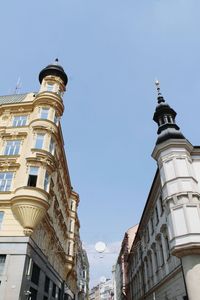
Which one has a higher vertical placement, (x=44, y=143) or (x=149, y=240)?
(x=44, y=143)

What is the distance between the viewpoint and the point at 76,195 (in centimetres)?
5097

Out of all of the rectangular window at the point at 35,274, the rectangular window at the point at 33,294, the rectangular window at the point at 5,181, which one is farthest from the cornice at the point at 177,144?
the rectangular window at the point at 33,294

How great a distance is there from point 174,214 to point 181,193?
1.59 metres

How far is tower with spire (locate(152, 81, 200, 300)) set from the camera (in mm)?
16938

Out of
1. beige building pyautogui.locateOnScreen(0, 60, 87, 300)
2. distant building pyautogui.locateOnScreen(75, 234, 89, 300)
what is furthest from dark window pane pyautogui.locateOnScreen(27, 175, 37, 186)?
distant building pyautogui.locateOnScreen(75, 234, 89, 300)

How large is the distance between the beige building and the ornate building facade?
35.5ft

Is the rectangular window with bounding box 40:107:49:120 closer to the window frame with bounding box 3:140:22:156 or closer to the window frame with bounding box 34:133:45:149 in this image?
the window frame with bounding box 34:133:45:149

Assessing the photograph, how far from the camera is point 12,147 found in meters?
27.2

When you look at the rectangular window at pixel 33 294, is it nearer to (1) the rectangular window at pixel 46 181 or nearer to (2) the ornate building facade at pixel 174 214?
(1) the rectangular window at pixel 46 181

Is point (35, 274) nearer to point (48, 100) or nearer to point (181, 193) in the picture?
point (181, 193)

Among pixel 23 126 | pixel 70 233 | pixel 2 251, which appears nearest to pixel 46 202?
pixel 2 251

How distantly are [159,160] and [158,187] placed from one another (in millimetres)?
4351

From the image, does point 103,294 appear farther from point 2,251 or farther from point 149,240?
point 2,251

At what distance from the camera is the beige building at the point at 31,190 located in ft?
68.1
